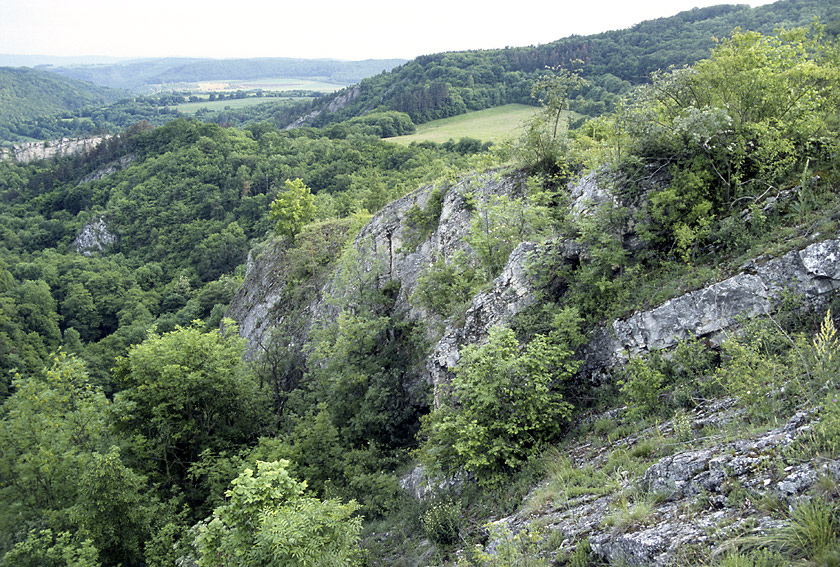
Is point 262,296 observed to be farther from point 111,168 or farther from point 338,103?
point 338,103

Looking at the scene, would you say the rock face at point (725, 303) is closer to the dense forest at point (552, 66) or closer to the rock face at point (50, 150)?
the dense forest at point (552, 66)

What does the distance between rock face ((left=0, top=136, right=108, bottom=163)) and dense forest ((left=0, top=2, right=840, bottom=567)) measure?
14303 centimetres

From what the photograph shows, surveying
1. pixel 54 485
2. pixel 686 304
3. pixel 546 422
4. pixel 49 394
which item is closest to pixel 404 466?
pixel 546 422

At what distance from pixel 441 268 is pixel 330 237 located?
1540 cm

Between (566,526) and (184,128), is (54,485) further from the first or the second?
(184,128)

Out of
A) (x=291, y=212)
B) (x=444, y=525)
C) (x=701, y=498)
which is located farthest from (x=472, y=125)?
(x=701, y=498)

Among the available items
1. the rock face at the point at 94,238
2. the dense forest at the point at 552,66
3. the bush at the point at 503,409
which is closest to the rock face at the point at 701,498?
the bush at the point at 503,409

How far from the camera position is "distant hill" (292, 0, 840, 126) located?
79125 mm

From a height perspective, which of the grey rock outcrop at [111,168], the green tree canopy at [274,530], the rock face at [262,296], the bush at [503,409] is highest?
the grey rock outcrop at [111,168]

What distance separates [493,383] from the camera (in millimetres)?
8695

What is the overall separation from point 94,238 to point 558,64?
99.8 m

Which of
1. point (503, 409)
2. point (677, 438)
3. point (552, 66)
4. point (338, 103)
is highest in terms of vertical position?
point (338, 103)

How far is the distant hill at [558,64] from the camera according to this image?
260 ft

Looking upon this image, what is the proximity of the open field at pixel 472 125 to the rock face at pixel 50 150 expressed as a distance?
314 ft
